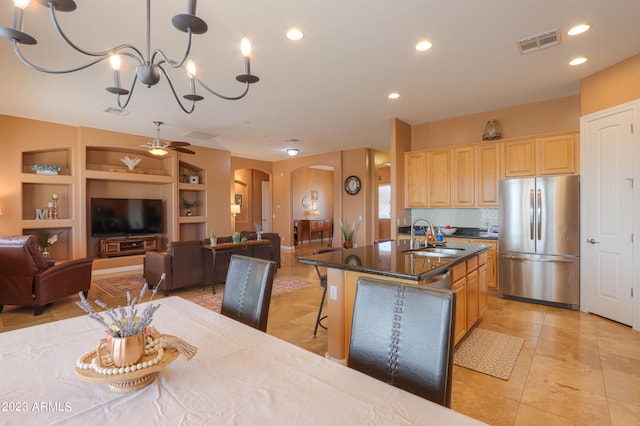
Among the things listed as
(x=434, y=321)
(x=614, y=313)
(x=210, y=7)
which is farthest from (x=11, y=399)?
(x=614, y=313)

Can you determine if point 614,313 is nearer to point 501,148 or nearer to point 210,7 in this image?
point 501,148

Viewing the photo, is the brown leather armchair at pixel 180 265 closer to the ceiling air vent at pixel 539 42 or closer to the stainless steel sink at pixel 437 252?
the stainless steel sink at pixel 437 252

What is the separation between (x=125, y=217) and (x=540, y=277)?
779 cm

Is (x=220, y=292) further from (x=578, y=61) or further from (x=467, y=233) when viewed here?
(x=578, y=61)

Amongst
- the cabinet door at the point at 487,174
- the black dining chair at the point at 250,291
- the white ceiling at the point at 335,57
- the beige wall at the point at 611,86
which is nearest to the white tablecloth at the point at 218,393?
the black dining chair at the point at 250,291

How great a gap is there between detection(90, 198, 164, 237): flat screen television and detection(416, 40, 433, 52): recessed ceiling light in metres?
6.57

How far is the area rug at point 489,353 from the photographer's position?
2516 mm

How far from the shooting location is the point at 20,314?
3844 millimetres

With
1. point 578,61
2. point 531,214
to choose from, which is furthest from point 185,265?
point 578,61

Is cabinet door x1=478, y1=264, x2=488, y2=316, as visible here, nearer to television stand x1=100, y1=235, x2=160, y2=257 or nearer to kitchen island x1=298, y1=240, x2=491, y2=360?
kitchen island x1=298, y1=240, x2=491, y2=360

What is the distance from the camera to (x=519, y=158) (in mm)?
4555

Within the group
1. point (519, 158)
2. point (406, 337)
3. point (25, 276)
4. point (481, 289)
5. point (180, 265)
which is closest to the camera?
point (406, 337)

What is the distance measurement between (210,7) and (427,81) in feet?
8.77

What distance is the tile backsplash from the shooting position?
16.9ft
